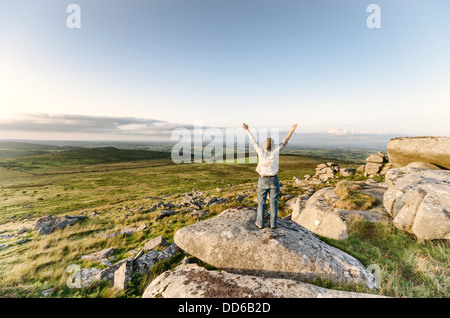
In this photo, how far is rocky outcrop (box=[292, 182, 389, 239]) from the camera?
919 cm

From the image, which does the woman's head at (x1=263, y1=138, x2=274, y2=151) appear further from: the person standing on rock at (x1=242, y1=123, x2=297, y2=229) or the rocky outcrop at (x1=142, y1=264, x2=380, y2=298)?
the rocky outcrop at (x1=142, y1=264, x2=380, y2=298)

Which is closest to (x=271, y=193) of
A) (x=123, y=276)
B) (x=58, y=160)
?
(x=123, y=276)


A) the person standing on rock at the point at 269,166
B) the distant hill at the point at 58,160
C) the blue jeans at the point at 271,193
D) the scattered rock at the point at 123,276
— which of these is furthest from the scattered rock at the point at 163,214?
the distant hill at the point at 58,160

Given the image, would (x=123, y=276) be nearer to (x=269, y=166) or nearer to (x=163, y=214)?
(x=269, y=166)

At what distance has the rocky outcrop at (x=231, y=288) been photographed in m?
3.85

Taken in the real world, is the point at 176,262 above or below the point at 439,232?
below

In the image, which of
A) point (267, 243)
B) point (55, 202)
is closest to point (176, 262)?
point (267, 243)

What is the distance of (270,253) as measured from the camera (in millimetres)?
5395

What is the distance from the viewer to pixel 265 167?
20.2 feet

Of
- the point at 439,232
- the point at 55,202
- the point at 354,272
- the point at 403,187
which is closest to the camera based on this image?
the point at 354,272

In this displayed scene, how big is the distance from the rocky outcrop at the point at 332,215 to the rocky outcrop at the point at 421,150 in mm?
5389
